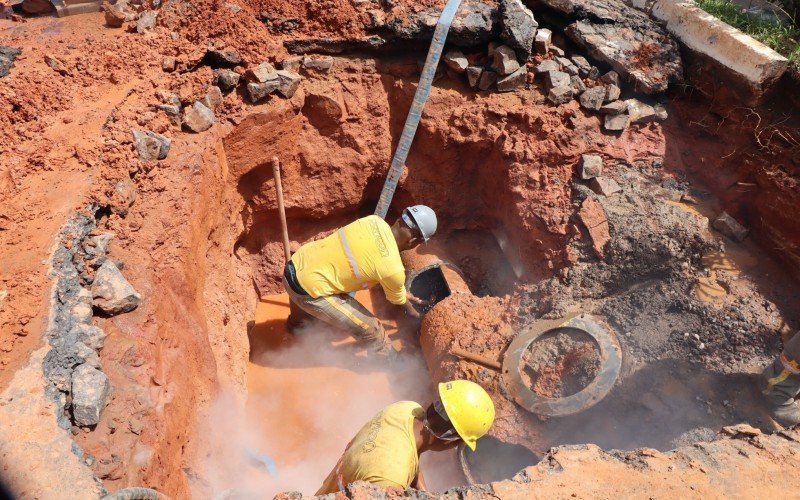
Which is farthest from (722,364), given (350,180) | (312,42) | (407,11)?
(312,42)

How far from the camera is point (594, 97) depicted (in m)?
5.50

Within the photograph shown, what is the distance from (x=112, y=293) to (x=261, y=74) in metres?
2.74

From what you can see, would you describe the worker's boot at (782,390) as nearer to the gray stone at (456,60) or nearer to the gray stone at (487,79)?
the gray stone at (487,79)

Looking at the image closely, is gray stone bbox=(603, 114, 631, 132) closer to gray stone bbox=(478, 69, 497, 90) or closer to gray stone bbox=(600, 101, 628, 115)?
gray stone bbox=(600, 101, 628, 115)

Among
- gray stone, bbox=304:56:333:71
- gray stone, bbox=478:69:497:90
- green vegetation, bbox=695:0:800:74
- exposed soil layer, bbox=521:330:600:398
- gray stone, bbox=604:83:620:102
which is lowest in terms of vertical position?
exposed soil layer, bbox=521:330:600:398

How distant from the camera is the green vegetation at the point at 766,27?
5.09m

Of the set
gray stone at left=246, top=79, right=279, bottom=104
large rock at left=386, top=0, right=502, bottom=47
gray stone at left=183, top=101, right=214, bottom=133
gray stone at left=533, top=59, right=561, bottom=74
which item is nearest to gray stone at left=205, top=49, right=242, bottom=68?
gray stone at left=246, top=79, right=279, bottom=104

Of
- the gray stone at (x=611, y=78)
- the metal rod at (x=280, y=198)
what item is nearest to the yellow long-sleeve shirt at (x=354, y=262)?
the metal rod at (x=280, y=198)

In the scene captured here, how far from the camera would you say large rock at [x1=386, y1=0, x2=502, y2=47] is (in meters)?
5.59

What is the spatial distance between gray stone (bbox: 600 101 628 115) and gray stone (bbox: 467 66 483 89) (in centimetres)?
126

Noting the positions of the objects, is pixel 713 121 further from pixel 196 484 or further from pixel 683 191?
pixel 196 484

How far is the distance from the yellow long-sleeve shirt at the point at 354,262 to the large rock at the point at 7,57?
122 inches

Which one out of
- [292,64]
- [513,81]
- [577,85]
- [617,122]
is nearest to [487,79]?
[513,81]

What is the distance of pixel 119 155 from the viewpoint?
4.25 m
